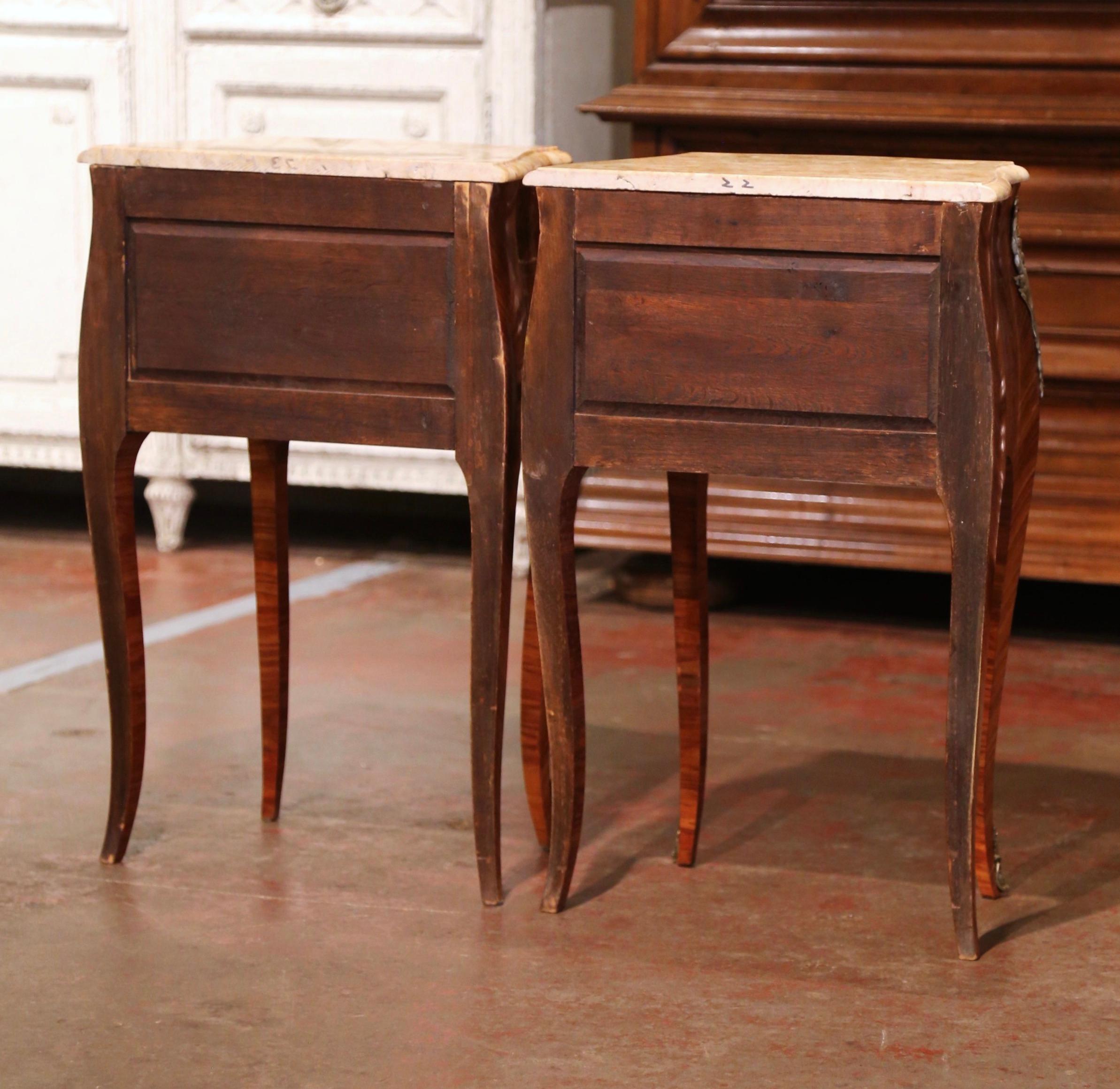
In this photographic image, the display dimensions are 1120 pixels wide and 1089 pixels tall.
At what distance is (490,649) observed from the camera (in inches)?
82.3

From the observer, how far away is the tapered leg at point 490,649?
204 cm

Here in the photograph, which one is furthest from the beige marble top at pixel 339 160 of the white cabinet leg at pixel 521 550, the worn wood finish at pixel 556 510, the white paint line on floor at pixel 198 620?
the white cabinet leg at pixel 521 550

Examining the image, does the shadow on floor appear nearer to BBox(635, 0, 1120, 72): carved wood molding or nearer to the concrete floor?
the concrete floor

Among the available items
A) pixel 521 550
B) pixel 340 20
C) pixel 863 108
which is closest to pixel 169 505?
pixel 521 550

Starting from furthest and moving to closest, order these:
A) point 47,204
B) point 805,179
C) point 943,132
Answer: point 47,204 < point 943,132 < point 805,179

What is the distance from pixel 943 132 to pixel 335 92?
4.19 feet

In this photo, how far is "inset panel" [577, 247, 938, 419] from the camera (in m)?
1.86

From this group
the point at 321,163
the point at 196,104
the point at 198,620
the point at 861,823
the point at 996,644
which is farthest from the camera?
the point at 196,104

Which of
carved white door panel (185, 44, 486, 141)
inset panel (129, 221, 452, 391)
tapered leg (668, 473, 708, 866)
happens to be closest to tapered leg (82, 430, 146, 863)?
inset panel (129, 221, 452, 391)

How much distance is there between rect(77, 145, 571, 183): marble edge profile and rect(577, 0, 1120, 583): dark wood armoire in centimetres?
156

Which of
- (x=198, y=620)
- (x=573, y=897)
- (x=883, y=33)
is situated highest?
(x=883, y=33)

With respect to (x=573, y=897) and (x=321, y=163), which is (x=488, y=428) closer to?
(x=321, y=163)

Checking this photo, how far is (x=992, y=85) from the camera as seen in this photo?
136 inches

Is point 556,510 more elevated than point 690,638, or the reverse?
point 556,510
